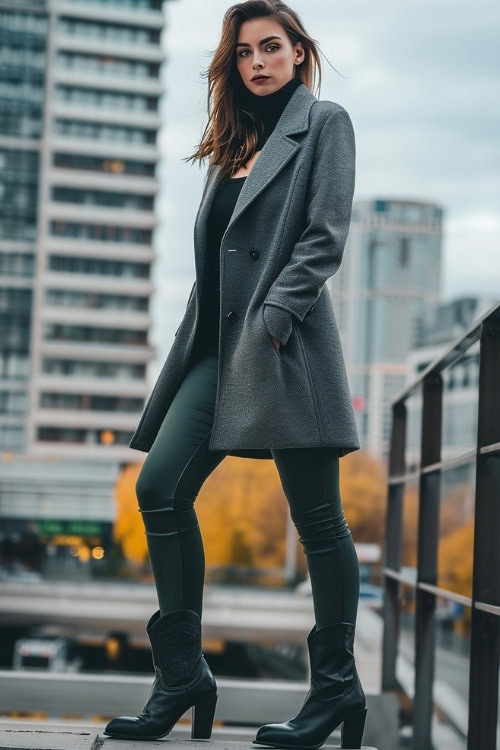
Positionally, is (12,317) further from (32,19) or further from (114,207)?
(32,19)

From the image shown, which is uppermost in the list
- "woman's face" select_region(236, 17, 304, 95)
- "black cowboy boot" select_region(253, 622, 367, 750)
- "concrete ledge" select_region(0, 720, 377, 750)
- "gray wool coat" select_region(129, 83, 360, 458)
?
"woman's face" select_region(236, 17, 304, 95)

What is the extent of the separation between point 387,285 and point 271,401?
126005 millimetres

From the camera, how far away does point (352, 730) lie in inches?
91.2

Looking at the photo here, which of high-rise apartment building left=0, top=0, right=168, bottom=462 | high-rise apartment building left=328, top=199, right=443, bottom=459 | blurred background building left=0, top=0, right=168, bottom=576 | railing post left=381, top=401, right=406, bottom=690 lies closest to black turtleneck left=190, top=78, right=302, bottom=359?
railing post left=381, top=401, right=406, bottom=690

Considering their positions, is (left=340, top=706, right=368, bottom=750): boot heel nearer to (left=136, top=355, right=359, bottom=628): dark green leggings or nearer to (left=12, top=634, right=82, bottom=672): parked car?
(left=136, top=355, right=359, bottom=628): dark green leggings

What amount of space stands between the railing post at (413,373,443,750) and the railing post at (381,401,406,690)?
81 centimetres

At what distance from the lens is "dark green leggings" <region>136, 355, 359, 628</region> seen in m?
2.29

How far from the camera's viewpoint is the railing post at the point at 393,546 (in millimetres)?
4293

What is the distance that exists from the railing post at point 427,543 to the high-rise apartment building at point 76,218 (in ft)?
198

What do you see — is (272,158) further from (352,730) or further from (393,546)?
(393,546)

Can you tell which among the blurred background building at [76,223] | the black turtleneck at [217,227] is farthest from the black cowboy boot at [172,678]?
the blurred background building at [76,223]

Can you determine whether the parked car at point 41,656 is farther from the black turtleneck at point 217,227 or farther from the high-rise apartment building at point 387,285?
the high-rise apartment building at point 387,285

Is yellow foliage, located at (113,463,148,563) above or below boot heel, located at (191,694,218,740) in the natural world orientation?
below

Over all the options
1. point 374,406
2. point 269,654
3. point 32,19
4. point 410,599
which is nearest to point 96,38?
point 32,19
